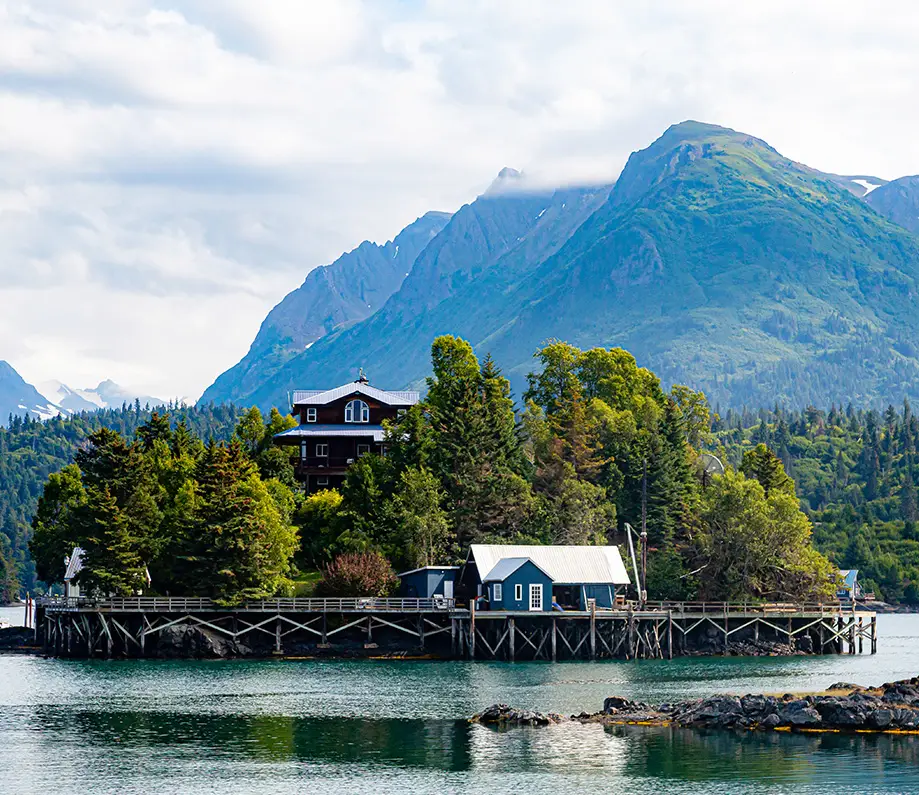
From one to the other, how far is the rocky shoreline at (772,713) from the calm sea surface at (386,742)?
4.63 ft

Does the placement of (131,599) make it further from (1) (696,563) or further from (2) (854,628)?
(2) (854,628)

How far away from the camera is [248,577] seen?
10762 centimetres

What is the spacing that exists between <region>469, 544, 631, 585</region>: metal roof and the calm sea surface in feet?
54.8

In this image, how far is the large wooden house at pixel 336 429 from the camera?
137875 millimetres

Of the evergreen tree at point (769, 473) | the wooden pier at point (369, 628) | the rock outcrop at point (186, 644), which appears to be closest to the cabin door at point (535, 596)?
the wooden pier at point (369, 628)

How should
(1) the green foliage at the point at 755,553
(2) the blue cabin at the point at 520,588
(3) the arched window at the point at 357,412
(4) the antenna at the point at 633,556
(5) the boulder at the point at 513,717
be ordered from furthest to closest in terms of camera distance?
1. (3) the arched window at the point at 357,412
2. (1) the green foliage at the point at 755,553
3. (4) the antenna at the point at 633,556
4. (2) the blue cabin at the point at 520,588
5. (5) the boulder at the point at 513,717

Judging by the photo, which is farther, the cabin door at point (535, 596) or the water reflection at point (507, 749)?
the cabin door at point (535, 596)

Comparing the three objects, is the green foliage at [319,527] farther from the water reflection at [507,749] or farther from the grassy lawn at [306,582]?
the water reflection at [507,749]

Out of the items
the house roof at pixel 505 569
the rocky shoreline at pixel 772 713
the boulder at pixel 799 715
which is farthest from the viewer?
the house roof at pixel 505 569

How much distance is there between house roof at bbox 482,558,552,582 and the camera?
109 m

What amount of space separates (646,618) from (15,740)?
5644 centimetres

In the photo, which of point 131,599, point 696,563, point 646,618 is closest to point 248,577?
point 131,599

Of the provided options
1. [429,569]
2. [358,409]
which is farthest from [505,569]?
[358,409]

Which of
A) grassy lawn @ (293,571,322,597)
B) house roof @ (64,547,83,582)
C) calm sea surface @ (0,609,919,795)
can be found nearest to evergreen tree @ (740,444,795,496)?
grassy lawn @ (293,571,322,597)
